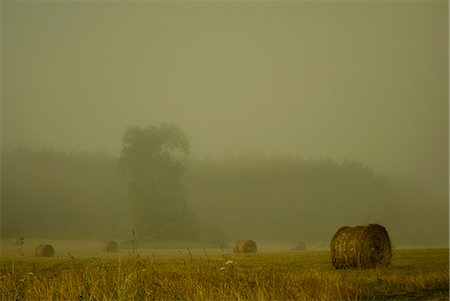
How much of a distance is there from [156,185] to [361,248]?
45.1m

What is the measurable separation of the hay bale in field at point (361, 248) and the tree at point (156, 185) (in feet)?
126

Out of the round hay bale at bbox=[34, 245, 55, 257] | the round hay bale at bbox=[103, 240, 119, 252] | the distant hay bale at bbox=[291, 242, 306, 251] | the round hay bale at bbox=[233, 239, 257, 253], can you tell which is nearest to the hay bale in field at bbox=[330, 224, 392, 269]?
the round hay bale at bbox=[233, 239, 257, 253]

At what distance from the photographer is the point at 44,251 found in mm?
32594

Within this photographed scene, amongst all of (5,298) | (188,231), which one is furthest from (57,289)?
(188,231)

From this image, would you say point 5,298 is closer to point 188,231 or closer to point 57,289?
point 57,289

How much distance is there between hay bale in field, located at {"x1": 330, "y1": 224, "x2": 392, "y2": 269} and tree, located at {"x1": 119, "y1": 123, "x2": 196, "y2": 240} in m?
38.4

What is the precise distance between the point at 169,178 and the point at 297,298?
179 ft

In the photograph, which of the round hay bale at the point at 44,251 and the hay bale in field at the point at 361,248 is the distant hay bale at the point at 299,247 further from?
the hay bale in field at the point at 361,248

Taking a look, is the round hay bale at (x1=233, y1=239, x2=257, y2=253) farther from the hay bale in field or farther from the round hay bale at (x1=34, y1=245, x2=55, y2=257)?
the hay bale in field

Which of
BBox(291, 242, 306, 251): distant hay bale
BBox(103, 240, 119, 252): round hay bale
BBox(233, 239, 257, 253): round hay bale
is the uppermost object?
BBox(103, 240, 119, 252): round hay bale

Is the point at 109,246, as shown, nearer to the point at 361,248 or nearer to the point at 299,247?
the point at 299,247

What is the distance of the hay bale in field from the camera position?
1917 centimetres

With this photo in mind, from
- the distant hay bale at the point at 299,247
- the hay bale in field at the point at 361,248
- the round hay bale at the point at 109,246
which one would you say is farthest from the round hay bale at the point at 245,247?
the hay bale in field at the point at 361,248

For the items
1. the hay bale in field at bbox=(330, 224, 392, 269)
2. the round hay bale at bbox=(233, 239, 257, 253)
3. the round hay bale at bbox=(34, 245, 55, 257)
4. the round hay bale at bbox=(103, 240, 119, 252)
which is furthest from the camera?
the round hay bale at bbox=(103, 240, 119, 252)
